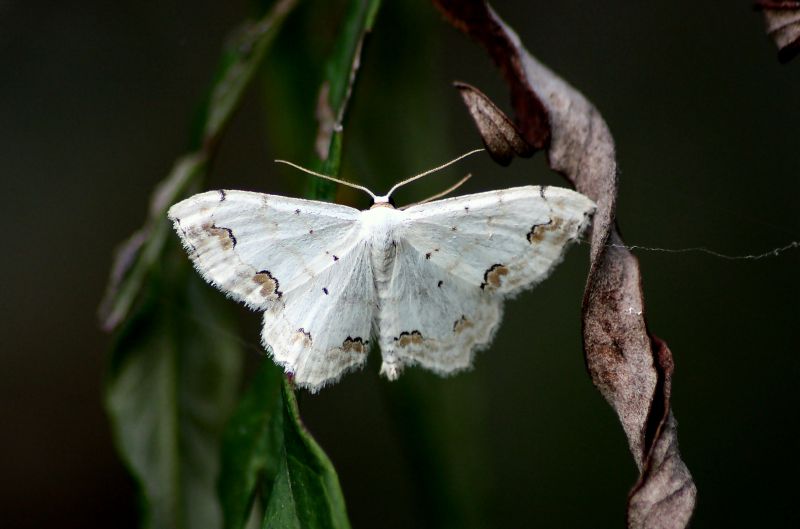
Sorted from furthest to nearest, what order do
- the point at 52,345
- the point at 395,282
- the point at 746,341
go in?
1. the point at 52,345
2. the point at 746,341
3. the point at 395,282

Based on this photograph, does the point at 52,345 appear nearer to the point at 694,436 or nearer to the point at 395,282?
the point at 395,282

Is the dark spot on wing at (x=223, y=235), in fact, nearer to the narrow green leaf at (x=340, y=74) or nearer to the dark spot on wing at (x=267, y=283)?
the dark spot on wing at (x=267, y=283)

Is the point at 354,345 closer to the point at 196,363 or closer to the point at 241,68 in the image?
the point at 196,363

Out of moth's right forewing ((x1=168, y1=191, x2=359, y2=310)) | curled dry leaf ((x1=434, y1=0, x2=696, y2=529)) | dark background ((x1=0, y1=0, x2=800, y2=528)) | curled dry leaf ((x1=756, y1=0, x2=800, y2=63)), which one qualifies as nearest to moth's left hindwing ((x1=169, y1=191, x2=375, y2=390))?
moth's right forewing ((x1=168, y1=191, x2=359, y2=310))

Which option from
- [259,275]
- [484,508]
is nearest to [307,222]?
[259,275]

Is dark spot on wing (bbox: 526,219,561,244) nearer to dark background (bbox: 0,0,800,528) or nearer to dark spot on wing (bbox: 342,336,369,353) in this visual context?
dark spot on wing (bbox: 342,336,369,353)

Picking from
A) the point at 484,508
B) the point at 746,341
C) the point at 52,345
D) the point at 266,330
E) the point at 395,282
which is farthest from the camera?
the point at 52,345

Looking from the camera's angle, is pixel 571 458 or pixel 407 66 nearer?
pixel 407 66
